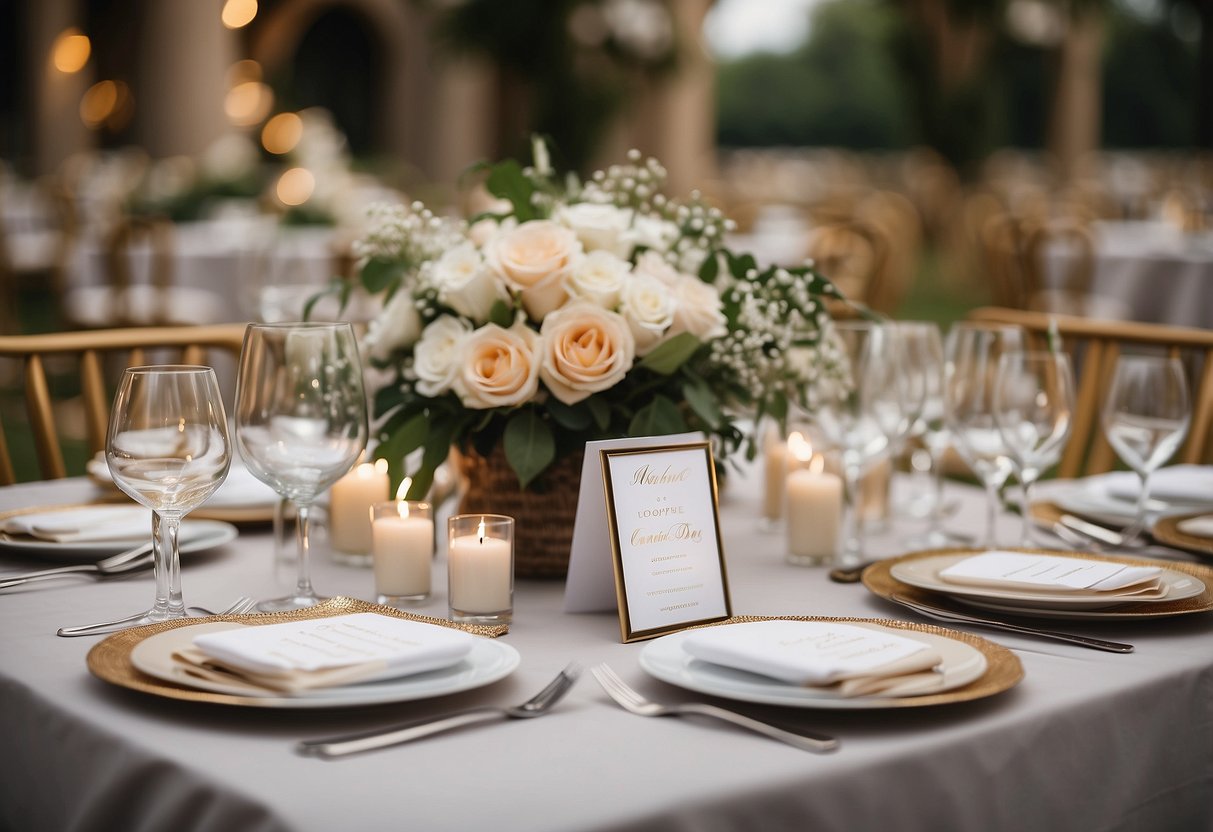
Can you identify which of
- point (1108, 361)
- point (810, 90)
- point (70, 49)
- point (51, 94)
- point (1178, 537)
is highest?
point (810, 90)

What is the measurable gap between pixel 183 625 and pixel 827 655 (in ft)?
1.62

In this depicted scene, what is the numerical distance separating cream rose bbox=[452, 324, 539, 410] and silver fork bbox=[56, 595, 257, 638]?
269 mm

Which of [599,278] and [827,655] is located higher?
[599,278]

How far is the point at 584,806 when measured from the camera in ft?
2.39

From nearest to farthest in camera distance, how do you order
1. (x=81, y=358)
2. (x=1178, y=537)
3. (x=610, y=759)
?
(x=610, y=759) < (x=1178, y=537) < (x=81, y=358)

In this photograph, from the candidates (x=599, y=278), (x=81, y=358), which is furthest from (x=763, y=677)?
(x=81, y=358)

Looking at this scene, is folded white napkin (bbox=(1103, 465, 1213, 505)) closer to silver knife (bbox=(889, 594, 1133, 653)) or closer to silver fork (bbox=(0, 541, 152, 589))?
silver knife (bbox=(889, 594, 1133, 653))

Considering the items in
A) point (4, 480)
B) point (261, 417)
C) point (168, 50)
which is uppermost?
point (168, 50)

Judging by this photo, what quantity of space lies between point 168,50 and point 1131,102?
1751 cm

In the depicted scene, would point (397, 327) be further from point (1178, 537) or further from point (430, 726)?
point (1178, 537)

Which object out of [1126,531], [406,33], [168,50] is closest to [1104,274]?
[1126,531]

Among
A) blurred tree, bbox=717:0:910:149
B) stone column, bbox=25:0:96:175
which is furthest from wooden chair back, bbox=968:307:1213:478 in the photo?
blurred tree, bbox=717:0:910:149

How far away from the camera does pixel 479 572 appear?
111cm

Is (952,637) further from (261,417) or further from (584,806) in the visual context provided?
(261,417)
